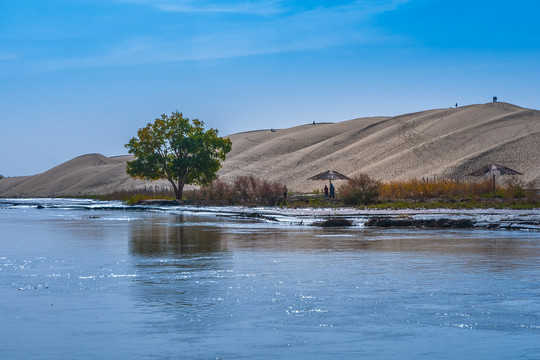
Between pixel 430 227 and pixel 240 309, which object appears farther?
pixel 430 227

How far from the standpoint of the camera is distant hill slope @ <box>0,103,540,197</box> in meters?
75.4

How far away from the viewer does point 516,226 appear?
2123 cm

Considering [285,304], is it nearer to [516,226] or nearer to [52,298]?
[52,298]

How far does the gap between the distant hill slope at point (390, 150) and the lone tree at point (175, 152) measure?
25055 millimetres

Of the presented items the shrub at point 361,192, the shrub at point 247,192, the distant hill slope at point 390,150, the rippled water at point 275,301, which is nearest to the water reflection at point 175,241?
the rippled water at point 275,301

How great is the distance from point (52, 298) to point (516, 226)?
14.9 m

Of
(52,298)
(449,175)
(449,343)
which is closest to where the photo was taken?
(449,343)

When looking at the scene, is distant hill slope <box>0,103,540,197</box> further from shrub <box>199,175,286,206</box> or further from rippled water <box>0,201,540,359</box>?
rippled water <box>0,201,540,359</box>

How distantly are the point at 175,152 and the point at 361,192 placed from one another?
2160 cm

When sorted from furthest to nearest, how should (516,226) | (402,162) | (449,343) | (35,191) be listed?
(35,191)
(402,162)
(516,226)
(449,343)

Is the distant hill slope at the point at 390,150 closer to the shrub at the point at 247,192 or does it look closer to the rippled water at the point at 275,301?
the shrub at the point at 247,192

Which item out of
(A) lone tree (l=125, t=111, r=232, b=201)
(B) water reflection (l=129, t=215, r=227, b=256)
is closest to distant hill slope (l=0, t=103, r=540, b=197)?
(A) lone tree (l=125, t=111, r=232, b=201)

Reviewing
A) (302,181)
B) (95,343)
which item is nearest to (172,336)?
(95,343)

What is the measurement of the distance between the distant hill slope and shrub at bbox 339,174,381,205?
26911 mm
